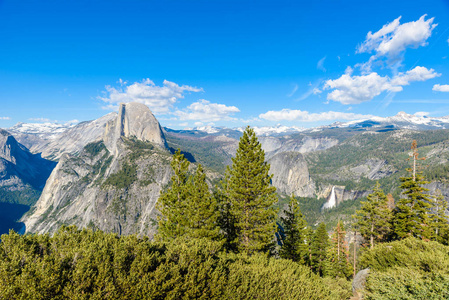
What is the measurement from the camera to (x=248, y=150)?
2461 centimetres

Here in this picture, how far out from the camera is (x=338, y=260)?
4525 cm

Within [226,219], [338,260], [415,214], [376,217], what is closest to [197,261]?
[226,219]

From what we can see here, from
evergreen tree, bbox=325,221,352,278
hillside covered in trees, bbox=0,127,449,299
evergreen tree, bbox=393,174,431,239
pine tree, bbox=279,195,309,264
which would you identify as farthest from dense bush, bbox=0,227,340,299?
evergreen tree, bbox=325,221,352,278

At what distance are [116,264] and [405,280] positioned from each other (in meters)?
15.7

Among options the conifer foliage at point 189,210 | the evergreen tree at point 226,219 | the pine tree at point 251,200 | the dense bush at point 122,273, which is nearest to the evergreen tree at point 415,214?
the pine tree at point 251,200

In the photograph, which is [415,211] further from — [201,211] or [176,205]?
[176,205]

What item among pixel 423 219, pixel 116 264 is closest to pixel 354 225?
pixel 423 219

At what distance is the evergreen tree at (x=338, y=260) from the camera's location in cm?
4409

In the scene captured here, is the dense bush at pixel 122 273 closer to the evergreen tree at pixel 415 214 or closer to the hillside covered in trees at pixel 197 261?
the hillside covered in trees at pixel 197 261

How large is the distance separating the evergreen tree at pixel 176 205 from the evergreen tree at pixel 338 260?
3743cm

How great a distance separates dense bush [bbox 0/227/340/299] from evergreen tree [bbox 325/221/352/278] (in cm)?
3991

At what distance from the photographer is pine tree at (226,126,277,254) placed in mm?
23609

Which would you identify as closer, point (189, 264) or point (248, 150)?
point (189, 264)

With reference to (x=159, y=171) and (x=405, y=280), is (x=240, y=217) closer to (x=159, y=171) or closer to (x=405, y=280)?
(x=405, y=280)
